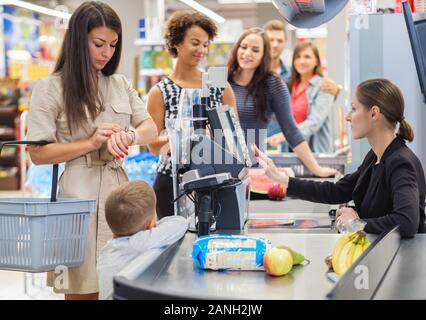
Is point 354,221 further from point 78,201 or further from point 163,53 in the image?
point 163,53

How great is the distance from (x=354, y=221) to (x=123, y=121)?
105 centimetres

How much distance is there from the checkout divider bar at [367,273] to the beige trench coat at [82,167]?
1.13 m

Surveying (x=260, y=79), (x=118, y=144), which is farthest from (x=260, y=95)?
(x=118, y=144)

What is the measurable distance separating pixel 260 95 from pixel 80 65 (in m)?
1.75

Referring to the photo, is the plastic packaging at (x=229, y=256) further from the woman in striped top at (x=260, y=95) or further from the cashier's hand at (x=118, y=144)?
the woman in striped top at (x=260, y=95)

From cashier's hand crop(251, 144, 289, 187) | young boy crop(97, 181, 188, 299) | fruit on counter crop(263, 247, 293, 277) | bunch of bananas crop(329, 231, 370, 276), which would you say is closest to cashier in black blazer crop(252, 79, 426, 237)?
cashier's hand crop(251, 144, 289, 187)

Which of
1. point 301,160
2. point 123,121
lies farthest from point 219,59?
point 123,121

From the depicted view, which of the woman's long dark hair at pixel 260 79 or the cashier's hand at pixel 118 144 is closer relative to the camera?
the cashier's hand at pixel 118 144

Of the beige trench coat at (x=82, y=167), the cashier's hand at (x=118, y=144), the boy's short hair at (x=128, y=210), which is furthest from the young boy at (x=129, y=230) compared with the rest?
the beige trench coat at (x=82, y=167)

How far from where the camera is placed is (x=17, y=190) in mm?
14016

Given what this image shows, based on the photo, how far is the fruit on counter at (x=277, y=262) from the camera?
Result: 6.26ft

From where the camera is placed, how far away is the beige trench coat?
8.52 ft

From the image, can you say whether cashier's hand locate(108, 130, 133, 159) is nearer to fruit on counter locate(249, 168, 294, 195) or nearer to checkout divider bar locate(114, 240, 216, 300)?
checkout divider bar locate(114, 240, 216, 300)

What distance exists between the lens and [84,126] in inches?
106
